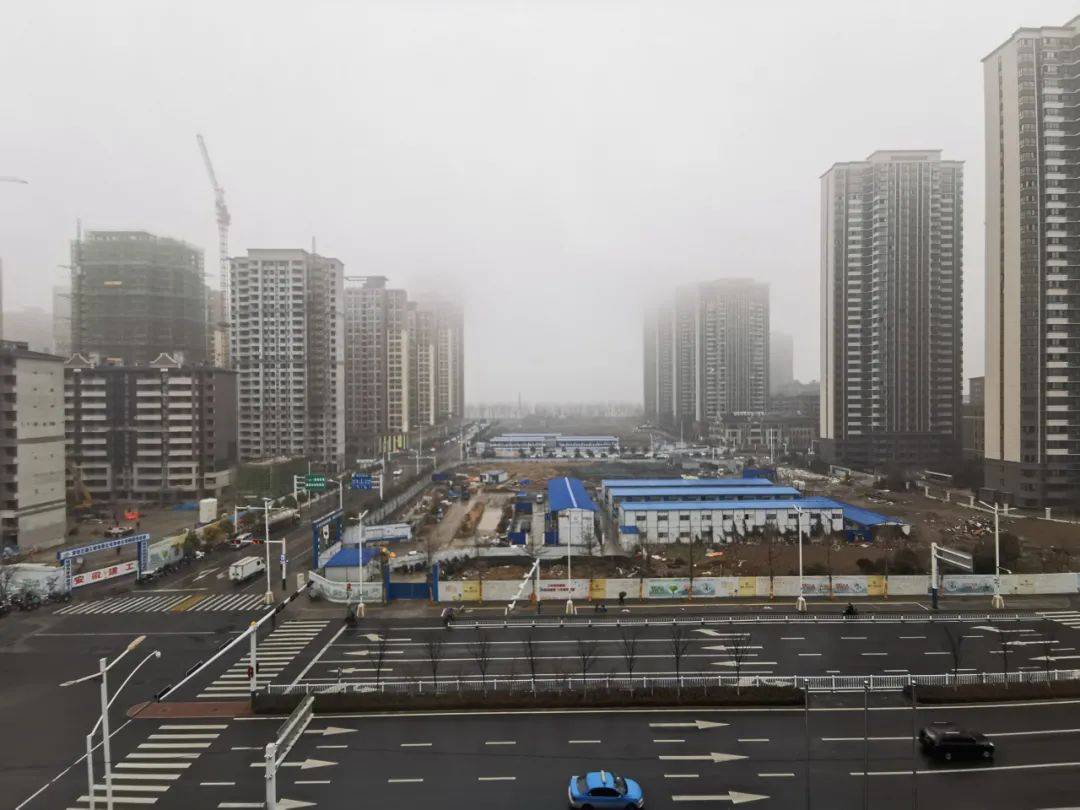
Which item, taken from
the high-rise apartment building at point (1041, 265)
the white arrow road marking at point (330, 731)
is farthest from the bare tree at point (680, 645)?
the high-rise apartment building at point (1041, 265)

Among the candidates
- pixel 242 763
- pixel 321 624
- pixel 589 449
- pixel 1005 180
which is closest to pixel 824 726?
pixel 242 763

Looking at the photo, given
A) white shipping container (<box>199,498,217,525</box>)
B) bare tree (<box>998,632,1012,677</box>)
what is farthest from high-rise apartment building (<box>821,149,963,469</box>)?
white shipping container (<box>199,498,217,525</box>)

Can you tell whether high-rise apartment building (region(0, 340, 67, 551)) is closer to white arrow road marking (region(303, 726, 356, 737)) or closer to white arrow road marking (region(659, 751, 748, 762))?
white arrow road marking (region(303, 726, 356, 737))

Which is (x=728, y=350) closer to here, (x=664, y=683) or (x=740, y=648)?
(x=740, y=648)

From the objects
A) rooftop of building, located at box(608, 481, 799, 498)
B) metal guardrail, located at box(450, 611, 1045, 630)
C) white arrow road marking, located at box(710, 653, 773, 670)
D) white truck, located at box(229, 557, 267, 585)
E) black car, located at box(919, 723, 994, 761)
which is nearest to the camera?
black car, located at box(919, 723, 994, 761)

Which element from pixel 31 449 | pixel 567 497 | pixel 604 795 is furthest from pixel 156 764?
pixel 567 497
